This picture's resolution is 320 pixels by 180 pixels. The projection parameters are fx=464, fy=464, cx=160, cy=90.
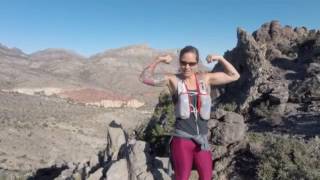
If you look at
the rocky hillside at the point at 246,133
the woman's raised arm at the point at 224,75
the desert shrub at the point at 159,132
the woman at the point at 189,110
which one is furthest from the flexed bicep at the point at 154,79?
the desert shrub at the point at 159,132

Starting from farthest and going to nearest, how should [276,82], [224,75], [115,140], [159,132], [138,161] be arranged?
[276,82], [159,132], [115,140], [138,161], [224,75]

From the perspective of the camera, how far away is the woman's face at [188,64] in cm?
555

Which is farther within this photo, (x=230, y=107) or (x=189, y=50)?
(x=230, y=107)

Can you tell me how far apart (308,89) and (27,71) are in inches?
3537

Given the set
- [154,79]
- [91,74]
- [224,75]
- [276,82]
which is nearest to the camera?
[154,79]

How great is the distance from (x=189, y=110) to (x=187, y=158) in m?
0.60

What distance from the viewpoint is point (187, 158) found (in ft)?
18.4

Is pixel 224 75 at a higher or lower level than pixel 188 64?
lower

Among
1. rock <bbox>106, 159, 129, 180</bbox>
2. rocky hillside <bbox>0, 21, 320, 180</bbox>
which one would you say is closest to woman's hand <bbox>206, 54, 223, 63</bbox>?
rocky hillside <bbox>0, 21, 320, 180</bbox>

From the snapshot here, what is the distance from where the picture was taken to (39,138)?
1596 inches

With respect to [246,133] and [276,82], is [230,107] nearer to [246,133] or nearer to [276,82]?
[276,82]

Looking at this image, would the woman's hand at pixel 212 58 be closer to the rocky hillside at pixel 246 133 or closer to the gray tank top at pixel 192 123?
the gray tank top at pixel 192 123

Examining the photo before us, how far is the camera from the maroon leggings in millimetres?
5582

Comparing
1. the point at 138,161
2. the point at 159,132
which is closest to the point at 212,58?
the point at 138,161
